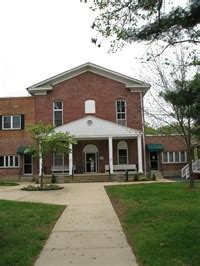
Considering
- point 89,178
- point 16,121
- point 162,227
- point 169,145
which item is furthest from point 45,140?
point 162,227

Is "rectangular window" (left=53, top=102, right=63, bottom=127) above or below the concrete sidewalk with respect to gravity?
above

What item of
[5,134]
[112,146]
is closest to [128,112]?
[112,146]

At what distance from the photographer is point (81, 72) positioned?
4172 cm

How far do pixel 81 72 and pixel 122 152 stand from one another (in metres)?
8.33

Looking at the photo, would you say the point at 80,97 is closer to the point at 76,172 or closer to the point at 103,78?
the point at 103,78

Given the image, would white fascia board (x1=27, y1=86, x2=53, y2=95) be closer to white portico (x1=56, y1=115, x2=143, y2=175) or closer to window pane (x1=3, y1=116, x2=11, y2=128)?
window pane (x1=3, y1=116, x2=11, y2=128)

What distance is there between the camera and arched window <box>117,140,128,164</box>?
4081 cm

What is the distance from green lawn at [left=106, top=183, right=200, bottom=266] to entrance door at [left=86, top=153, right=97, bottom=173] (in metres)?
20.6

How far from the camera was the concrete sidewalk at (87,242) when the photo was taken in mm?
8133

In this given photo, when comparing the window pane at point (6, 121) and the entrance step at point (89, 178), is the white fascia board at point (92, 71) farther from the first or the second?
the entrance step at point (89, 178)

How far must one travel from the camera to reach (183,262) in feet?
25.1

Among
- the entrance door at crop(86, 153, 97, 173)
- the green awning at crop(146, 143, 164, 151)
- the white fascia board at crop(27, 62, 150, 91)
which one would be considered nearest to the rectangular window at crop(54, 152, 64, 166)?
the entrance door at crop(86, 153, 97, 173)

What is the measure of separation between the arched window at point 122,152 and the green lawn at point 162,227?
2058 cm

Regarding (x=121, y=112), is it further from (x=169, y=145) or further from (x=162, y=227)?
(x=162, y=227)
